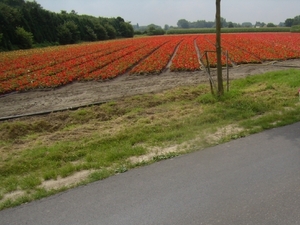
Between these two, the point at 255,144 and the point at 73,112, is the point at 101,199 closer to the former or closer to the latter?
the point at 255,144

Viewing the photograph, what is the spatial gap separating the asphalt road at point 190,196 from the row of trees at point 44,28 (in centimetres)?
3737

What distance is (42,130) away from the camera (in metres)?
6.27

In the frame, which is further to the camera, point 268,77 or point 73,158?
point 268,77

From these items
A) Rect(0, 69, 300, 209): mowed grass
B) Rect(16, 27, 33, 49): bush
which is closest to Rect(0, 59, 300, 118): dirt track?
Rect(0, 69, 300, 209): mowed grass

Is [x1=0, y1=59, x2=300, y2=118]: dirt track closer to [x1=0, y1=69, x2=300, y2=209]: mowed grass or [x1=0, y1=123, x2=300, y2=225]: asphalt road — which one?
[x1=0, y1=69, x2=300, y2=209]: mowed grass

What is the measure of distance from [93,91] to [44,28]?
4152 centimetres

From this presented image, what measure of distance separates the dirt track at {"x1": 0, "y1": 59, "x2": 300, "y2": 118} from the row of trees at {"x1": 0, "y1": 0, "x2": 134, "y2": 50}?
95.5 feet

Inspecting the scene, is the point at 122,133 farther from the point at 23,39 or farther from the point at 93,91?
the point at 23,39

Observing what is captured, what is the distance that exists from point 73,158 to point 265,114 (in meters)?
4.86

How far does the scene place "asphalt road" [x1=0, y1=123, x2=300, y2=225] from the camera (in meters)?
2.84

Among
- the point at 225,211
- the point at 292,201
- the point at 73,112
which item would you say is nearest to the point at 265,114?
the point at 292,201

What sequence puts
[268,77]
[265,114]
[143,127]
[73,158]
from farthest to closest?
[268,77] → [265,114] → [143,127] → [73,158]

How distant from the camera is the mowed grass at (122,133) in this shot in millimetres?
3951

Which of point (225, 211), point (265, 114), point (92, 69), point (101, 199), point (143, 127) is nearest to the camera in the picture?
point (225, 211)
